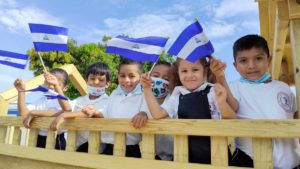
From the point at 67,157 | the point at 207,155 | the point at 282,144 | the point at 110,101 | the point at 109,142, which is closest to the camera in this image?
the point at 282,144

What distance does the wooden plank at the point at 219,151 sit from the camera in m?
2.10

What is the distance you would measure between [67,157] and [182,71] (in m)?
1.30

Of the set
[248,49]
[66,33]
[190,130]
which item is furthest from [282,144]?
[66,33]

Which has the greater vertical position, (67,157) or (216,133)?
(216,133)

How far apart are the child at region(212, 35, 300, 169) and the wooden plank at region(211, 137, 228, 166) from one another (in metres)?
0.28

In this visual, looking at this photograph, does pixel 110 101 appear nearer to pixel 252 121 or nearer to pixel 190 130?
pixel 190 130

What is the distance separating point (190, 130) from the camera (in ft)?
7.16

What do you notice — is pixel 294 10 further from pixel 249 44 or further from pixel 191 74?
pixel 191 74

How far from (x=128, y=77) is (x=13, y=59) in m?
1.55

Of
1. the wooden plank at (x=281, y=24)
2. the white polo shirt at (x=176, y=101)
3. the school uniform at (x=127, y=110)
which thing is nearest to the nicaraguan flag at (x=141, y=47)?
the white polo shirt at (x=176, y=101)

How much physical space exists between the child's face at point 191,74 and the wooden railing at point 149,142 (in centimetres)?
51

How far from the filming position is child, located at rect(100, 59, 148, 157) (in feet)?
9.62

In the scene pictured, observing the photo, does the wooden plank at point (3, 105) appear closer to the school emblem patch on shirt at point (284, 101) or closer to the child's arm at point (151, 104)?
the child's arm at point (151, 104)

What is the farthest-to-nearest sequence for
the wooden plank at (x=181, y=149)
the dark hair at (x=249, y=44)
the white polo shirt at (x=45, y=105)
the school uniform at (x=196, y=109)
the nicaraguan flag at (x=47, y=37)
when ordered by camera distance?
the white polo shirt at (x=45, y=105) → the nicaraguan flag at (x=47, y=37) → the dark hair at (x=249, y=44) → the school uniform at (x=196, y=109) → the wooden plank at (x=181, y=149)
